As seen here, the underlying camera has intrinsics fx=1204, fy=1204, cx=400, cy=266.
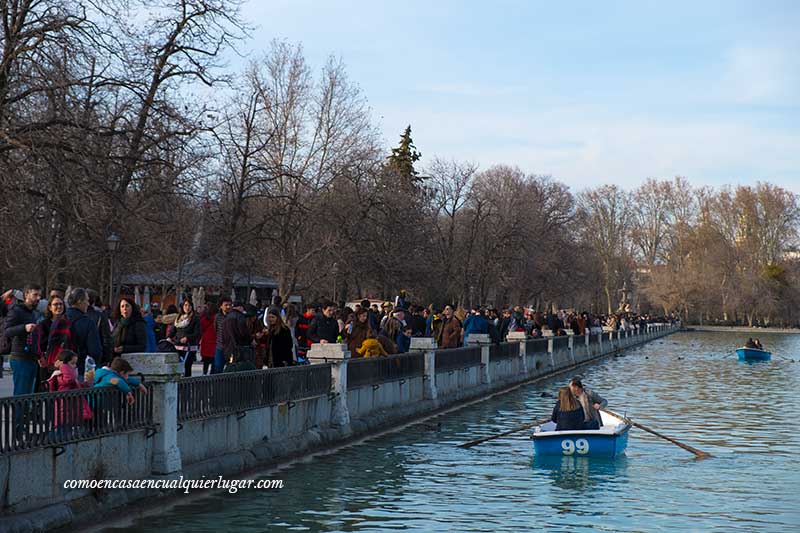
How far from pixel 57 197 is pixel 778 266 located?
13379 centimetres

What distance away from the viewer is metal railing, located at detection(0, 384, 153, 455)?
450 inches

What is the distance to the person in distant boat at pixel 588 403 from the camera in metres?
21.0

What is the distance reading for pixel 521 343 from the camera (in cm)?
4084

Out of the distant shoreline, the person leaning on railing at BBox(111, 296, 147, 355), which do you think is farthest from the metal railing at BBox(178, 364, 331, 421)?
the distant shoreline

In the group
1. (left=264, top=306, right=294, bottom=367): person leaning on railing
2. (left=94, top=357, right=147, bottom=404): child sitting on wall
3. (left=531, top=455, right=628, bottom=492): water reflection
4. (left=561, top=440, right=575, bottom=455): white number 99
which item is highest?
(left=264, top=306, right=294, bottom=367): person leaning on railing

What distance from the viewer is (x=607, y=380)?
44.8m

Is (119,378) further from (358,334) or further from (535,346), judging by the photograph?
(535,346)

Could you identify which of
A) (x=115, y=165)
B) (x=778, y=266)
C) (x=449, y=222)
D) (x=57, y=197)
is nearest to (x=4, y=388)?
(x=57, y=197)

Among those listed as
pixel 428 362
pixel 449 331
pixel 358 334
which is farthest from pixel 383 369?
pixel 449 331

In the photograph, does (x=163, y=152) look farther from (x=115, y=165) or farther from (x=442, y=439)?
(x=442, y=439)

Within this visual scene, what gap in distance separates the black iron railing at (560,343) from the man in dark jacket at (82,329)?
115ft

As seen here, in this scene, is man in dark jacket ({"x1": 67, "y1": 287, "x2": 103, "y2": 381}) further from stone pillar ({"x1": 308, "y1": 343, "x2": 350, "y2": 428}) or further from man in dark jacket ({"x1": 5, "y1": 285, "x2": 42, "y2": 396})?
stone pillar ({"x1": 308, "y1": 343, "x2": 350, "y2": 428})

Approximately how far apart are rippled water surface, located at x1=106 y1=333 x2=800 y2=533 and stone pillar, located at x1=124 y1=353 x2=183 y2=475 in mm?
588

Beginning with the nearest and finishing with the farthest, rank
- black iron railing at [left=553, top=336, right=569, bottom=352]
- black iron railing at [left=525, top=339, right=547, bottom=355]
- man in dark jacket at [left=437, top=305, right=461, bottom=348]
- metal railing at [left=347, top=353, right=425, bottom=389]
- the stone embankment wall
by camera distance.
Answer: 1. the stone embankment wall
2. metal railing at [left=347, top=353, right=425, bottom=389]
3. man in dark jacket at [left=437, top=305, right=461, bottom=348]
4. black iron railing at [left=525, top=339, right=547, bottom=355]
5. black iron railing at [left=553, top=336, right=569, bottom=352]
